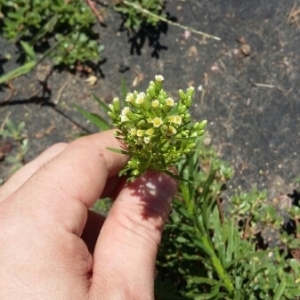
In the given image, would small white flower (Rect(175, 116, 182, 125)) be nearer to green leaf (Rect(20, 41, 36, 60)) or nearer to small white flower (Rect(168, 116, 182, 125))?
small white flower (Rect(168, 116, 182, 125))

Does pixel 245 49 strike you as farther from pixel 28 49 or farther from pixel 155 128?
pixel 155 128

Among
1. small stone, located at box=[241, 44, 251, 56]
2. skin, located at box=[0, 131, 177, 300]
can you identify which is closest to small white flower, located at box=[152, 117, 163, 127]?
skin, located at box=[0, 131, 177, 300]

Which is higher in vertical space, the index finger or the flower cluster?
the flower cluster

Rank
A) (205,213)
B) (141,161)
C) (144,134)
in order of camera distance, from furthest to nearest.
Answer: (205,213)
(141,161)
(144,134)

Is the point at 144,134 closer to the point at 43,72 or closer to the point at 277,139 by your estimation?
the point at 277,139

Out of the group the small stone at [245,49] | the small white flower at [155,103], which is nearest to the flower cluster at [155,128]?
the small white flower at [155,103]

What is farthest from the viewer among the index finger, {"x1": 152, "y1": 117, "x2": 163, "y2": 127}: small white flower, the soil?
the soil

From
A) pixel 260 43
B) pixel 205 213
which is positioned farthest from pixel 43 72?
pixel 205 213
